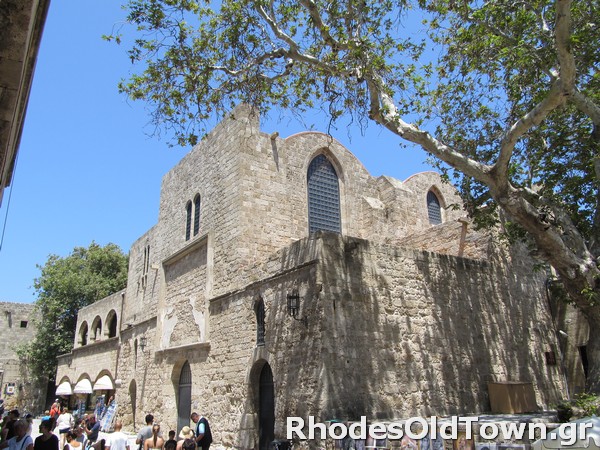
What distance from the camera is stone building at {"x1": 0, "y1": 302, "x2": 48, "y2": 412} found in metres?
30.8

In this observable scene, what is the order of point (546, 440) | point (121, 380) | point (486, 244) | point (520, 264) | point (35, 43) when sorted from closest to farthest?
point (35, 43) → point (546, 440) → point (486, 244) → point (520, 264) → point (121, 380)

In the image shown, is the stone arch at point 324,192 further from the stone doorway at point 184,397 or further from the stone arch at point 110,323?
the stone arch at point 110,323

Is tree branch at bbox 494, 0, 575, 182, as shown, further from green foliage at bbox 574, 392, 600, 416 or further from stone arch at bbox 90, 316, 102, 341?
stone arch at bbox 90, 316, 102, 341

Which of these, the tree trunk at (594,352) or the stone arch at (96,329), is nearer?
the tree trunk at (594,352)

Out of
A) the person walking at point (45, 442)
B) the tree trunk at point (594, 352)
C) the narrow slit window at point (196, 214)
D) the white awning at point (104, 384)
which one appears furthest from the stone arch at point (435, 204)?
the person walking at point (45, 442)

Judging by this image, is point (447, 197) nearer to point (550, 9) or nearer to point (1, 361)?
point (550, 9)

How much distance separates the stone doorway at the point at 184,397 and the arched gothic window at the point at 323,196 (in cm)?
540

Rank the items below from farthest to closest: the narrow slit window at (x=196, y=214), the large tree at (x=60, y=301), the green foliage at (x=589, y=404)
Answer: the large tree at (x=60, y=301) < the narrow slit window at (x=196, y=214) < the green foliage at (x=589, y=404)

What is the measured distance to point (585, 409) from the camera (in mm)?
7707

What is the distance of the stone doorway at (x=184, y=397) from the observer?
504 inches

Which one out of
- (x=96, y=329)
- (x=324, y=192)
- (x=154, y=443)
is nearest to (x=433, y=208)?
(x=324, y=192)

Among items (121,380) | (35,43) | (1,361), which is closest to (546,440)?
(35,43)

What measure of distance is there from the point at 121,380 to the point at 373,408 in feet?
42.6

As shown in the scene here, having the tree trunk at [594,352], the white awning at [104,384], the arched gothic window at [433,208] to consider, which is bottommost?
the white awning at [104,384]
